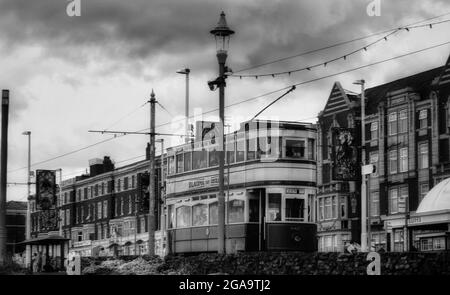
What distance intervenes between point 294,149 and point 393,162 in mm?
31097

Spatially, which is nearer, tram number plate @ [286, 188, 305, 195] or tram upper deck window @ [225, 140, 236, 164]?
tram number plate @ [286, 188, 305, 195]

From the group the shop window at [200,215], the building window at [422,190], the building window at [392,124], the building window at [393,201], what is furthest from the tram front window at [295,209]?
the building window at [392,124]

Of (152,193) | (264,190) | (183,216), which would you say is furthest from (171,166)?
(264,190)

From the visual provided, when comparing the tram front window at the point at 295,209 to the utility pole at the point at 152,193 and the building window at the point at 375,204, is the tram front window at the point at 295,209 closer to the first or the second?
the utility pole at the point at 152,193

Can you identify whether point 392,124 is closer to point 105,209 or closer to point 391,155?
point 391,155

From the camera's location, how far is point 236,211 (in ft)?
128

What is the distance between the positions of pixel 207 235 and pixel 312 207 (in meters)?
4.66

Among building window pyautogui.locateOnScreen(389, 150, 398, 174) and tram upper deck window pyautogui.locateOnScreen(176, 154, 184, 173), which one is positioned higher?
building window pyautogui.locateOnScreen(389, 150, 398, 174)

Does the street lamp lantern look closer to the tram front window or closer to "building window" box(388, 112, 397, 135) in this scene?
the tram front window

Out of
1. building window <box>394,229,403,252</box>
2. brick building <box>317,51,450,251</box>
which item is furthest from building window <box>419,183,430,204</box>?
building window <box>394,229,403,252</box>

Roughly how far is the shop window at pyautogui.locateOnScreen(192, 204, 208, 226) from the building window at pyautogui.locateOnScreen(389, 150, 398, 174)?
2952cm

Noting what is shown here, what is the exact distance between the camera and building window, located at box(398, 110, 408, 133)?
6644cm

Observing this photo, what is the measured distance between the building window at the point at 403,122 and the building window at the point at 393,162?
6.00 feet

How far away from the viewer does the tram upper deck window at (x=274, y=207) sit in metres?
37.7
